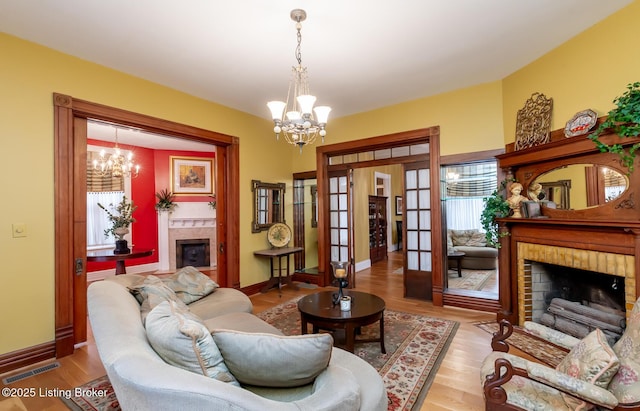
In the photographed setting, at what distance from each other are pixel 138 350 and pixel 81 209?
8.93ft

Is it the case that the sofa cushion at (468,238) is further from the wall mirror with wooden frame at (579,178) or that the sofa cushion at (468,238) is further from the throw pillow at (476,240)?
the wall mirror with wooden frame at (579,178)

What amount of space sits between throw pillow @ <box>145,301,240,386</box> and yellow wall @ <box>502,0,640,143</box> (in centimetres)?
350

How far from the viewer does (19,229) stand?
8.86 ft

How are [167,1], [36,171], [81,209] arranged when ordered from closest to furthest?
[167,1]
[36,171]
[81,209]

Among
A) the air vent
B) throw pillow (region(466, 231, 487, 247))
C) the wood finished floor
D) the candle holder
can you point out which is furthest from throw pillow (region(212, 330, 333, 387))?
throw pillow (region(466, 231, 487, 247))

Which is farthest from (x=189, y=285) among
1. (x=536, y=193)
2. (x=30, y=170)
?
(x=536, y=193)

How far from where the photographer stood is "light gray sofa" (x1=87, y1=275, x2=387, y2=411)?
934mm

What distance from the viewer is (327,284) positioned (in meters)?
5.28

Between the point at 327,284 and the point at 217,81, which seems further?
the point at 327,284

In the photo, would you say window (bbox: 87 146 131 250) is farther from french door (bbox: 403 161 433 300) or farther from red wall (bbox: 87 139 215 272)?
french door (bbox: 403 161 433 300)

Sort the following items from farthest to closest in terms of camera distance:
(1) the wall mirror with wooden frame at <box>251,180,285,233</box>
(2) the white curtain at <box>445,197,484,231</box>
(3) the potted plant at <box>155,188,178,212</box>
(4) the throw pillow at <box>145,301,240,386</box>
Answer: (3) the potted plant at <box>155,188,178,212</box>
(1) the wall mirror with wooden frame at <box>251,180,285,233</box>
(2) the white curtain at <box>445,197,484,231</box>
(4) the throw pillow at <box>145,301,240,386</box>

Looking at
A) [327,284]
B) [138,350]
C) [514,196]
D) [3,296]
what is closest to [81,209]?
[3,296]

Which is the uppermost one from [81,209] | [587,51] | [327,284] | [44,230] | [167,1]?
[167,1]

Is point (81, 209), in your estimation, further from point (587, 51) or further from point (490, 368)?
point (587, 51)
